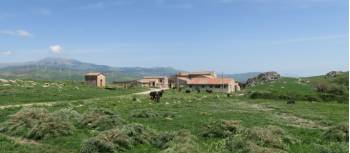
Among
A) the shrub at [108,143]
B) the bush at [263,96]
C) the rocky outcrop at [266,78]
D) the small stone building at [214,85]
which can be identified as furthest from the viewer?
the rocky outcrop at [266,78]

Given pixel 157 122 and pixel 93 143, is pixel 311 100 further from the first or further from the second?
pixel 93 143

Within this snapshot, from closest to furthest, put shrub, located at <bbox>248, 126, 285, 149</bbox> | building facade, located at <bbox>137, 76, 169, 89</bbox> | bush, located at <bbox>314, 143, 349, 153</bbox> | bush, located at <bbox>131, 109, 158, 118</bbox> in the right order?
bush, located at <bbox>314, 143, 349, 153</bbox> < shrub, located at <bbox>248, 126, 285, 149</bbox> < bush, located at <bbox>131, 109, 158, 118</bbox> < building facade, located at <bbox>137, 76, 169, 89</bbox>

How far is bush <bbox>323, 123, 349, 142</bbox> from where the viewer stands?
29005mm

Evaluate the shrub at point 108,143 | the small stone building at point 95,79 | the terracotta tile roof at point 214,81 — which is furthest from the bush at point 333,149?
the small stone building at point 95,79

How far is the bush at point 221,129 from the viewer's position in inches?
1182

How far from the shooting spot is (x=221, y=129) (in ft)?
101

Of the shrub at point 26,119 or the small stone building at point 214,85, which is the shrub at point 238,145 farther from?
the small stone building at point 214,85

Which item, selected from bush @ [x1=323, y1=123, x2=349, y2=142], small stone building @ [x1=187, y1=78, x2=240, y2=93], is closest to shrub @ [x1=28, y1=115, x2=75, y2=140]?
bush @ [x1=323, y1=123, x2=349, y2=142]

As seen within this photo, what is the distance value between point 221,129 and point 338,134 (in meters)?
8.18

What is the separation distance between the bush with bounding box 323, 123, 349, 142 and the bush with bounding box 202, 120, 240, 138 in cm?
658

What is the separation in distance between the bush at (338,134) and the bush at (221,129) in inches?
259

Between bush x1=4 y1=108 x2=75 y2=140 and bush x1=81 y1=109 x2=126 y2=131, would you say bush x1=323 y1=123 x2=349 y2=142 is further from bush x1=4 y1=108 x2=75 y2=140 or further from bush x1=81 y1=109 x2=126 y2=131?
bush x1=4 y1=108 x2=75 y2=140

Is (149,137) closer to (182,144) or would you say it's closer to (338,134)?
(182,144)

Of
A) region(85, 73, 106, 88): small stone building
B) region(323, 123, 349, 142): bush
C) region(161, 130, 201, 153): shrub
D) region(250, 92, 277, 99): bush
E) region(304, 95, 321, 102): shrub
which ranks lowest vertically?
region(304, 95, 321, 102): shrub
